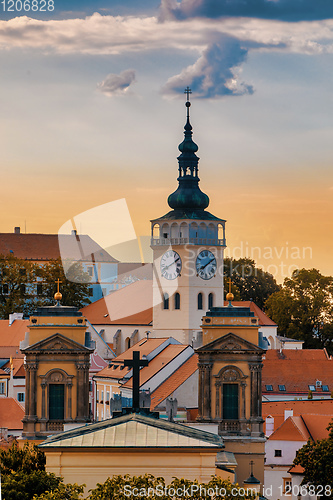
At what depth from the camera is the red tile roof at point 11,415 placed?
2970 inches

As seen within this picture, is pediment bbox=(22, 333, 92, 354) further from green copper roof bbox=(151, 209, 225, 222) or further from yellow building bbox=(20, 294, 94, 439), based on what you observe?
green copper roof bbox=(151, 209, 225, 222)

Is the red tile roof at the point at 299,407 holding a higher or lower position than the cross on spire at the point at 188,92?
lower

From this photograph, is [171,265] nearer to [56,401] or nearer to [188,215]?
[188,215]

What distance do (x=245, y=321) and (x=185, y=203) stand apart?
52.1 meters

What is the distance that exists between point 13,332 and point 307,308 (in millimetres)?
30869

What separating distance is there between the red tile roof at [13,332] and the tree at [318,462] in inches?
2144

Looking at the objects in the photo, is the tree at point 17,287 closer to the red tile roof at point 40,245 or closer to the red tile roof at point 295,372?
the red tile roof at point 295,372

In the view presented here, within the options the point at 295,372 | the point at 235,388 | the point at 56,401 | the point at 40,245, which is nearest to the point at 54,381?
the point at 56,401

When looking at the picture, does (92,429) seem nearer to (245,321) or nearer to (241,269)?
(245,321)

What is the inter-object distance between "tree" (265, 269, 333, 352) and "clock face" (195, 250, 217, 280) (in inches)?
983

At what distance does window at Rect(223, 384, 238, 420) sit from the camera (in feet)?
176

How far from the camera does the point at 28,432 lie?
53281 millimetres

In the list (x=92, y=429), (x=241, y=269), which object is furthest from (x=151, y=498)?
(x=241, y=269)

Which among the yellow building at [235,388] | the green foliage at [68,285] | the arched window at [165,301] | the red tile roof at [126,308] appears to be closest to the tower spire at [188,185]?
the arched window at [165,301]
